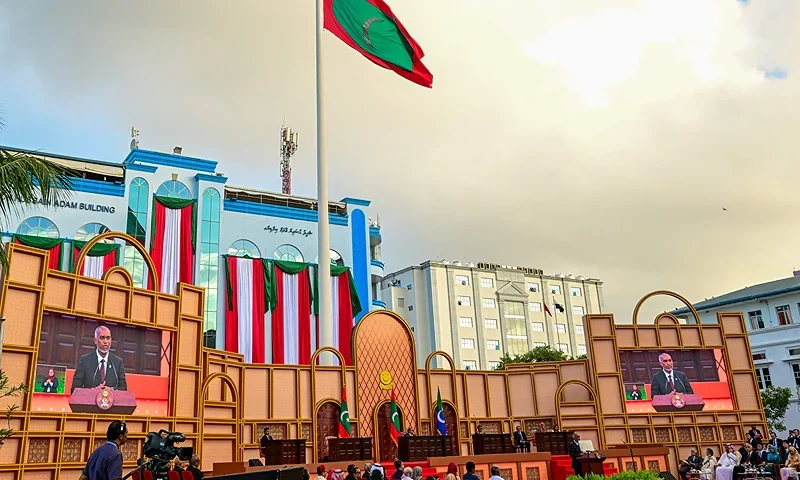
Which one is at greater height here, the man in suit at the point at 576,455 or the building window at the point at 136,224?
the building window at the point at 136,224

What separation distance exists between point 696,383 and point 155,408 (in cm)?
1855

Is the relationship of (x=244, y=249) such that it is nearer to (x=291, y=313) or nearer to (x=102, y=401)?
(x=291, y=313)

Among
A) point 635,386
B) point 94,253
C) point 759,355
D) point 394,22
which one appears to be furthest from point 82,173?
point 759,355

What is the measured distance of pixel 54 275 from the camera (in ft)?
50.5

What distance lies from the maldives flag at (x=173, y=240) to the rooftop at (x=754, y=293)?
36.0 m

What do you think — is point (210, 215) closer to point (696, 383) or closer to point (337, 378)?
point (337, 378)

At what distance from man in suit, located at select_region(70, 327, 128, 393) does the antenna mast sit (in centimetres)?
3064

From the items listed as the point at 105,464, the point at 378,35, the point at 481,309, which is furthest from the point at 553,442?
the point at 481,309

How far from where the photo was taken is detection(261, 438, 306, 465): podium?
58.7 ft

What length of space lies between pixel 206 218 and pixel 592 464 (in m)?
24.7

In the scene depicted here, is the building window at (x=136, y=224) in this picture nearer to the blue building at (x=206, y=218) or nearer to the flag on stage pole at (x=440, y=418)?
the blue building at (x=206, y=218)

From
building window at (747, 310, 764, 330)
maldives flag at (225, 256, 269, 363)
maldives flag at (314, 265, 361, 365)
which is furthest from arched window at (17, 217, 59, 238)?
building window at (747, 310, 764, 330)

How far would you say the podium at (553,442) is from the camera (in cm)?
2089

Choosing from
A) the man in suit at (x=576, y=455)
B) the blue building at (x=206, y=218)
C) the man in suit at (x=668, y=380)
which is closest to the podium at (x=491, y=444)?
the man in suit at (x=576, y=455)
